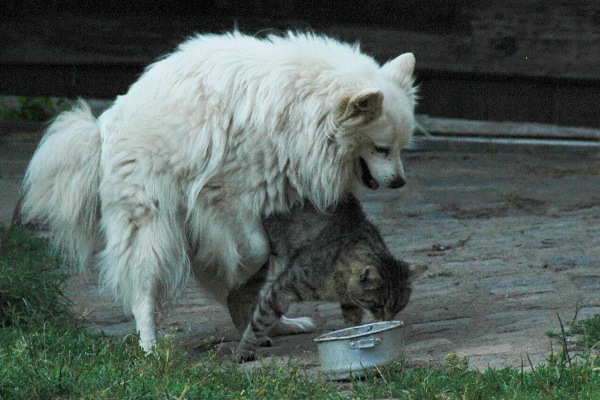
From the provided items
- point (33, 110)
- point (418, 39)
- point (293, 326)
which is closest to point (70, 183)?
point (293, 326)

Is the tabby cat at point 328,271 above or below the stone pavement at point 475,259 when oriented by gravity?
above

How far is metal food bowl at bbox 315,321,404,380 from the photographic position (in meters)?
4.68

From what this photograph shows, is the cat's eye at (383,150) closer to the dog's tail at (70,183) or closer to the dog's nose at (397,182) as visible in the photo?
the dog's nose at (397,182)

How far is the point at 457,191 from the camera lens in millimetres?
9586

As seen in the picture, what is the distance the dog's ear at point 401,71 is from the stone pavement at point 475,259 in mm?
1403

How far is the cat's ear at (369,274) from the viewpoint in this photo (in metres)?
5.57

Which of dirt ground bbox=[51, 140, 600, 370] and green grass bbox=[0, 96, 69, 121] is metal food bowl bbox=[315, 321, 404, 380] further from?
green grass bbox=[0, 96, 69, 121]

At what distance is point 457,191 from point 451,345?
14.1 feet

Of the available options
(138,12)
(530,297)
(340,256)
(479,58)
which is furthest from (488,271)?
(138,12)

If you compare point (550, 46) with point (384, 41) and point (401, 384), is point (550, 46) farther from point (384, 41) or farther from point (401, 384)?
point (401, 384)

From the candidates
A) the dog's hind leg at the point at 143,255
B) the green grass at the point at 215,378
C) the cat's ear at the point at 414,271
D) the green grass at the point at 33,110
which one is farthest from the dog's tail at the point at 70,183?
the green grass at the point at 33,110

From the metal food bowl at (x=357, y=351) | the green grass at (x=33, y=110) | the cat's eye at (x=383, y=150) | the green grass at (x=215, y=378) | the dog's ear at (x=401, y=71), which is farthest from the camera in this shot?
the green grass at (x=33, y=110)

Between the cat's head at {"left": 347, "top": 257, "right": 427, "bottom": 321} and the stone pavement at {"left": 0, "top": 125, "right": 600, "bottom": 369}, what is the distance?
23cm

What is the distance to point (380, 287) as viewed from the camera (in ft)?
18.5
